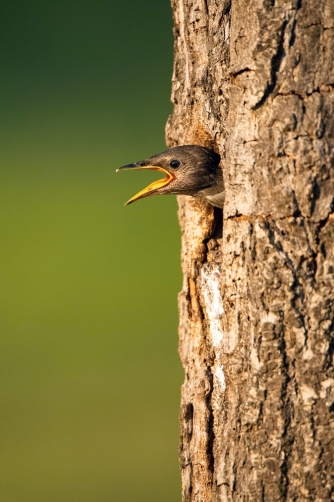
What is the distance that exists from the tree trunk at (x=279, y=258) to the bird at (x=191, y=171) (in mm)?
355

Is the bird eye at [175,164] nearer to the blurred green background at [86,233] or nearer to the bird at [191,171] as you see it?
the bird at [191,171]

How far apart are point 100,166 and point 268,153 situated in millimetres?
2465

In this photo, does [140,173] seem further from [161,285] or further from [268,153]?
[268,153]

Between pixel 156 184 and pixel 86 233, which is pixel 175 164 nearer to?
pixel 156 184

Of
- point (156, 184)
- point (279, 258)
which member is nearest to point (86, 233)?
point (156, 184)

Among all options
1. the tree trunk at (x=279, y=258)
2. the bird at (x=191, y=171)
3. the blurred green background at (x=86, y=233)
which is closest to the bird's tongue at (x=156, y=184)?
the bird at (x=191, y=171)

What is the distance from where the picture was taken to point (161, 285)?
3795 millimetres

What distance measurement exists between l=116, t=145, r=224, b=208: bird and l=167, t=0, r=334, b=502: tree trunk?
1.16 ft

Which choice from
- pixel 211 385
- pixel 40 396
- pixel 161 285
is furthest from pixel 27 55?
pixel 211 385

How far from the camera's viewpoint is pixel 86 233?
3.75m

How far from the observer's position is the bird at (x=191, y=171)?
1854 millimetres

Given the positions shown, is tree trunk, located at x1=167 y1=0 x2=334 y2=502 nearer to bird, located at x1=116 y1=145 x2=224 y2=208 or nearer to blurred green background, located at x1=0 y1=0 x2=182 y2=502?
bird, located at x1=116 y1=145 x2=224 y2=208

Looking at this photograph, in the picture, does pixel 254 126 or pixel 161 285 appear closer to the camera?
pixel 254 126

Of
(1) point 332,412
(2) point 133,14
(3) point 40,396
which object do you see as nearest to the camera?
(1) point 332,412
